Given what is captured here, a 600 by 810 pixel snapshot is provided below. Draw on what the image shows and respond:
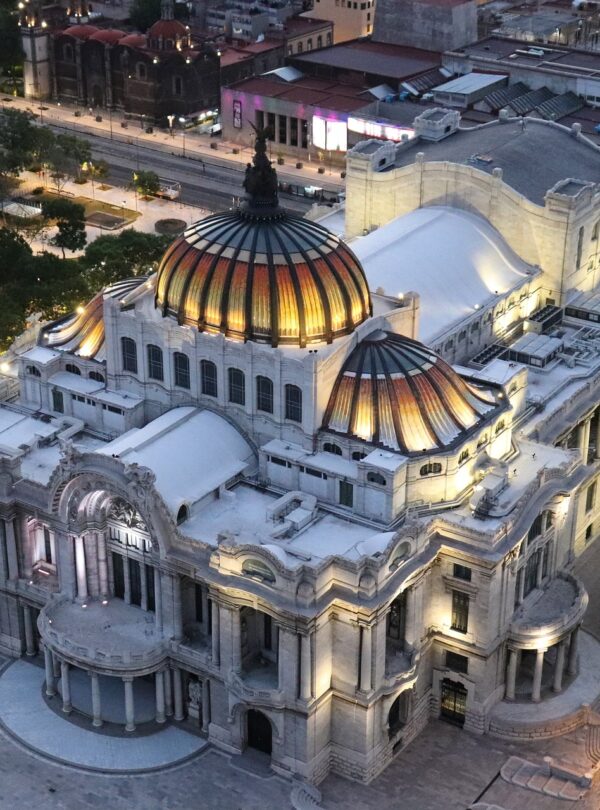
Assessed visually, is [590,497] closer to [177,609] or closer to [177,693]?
[177,609]

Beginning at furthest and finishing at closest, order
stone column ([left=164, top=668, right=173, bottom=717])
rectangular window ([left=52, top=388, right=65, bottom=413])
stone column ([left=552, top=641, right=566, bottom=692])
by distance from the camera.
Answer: rectangular window ([left=52, top=388, right=65, bottom=413]) → stone column ([left=552, top=641, right=566, bottom=692]) → stone column ([left=164, top=668, right=173, bottom=717])

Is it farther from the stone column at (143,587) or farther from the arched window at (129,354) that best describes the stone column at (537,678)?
the arched window at (129,354)

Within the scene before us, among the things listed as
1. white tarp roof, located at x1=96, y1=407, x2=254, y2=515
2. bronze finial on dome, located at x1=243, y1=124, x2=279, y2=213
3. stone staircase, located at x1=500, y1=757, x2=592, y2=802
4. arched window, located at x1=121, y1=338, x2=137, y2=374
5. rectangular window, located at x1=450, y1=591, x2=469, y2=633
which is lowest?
stone staircase, located at x1=500, y1=757, x2=592, y2=802

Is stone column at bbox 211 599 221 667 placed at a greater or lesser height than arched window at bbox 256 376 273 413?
lesser

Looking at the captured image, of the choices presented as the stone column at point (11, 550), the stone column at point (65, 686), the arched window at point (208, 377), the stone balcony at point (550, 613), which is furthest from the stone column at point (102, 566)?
the stone balcony at point (550, 613)

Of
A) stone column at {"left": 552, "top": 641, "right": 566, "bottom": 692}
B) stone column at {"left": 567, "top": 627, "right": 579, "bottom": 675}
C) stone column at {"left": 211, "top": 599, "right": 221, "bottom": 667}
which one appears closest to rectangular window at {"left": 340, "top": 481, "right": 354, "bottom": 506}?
stone column at {"left": 211, "top": 599, "right": 221, "bottom": 667}

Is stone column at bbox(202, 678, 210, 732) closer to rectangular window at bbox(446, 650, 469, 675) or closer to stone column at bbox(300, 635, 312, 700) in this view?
stone column at bbox(300, 635, 312, 700)
